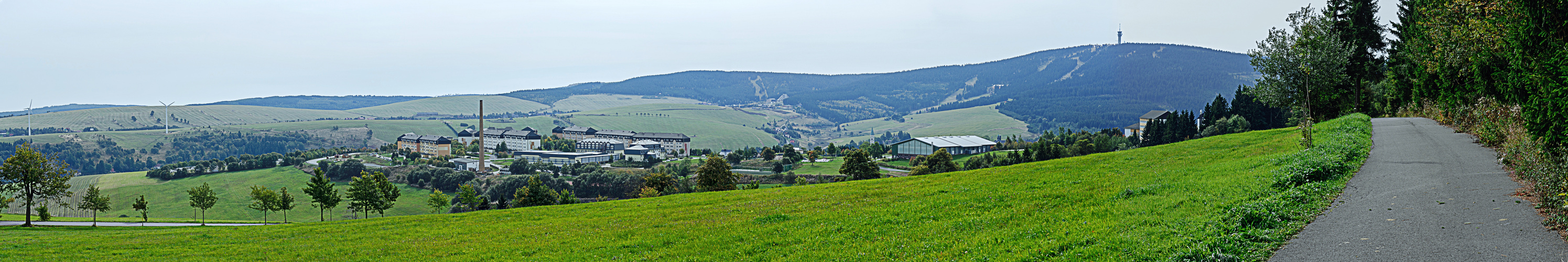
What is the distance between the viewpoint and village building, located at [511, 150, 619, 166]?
16125 centimetres

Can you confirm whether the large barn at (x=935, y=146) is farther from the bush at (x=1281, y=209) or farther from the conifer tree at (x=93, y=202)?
the bush at (x=1281, y=209)

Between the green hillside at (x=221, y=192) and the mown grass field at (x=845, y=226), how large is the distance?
66610mm

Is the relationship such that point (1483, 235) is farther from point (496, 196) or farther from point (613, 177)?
point (496, 196)

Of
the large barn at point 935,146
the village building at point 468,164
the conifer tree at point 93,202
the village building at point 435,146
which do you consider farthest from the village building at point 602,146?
the conifer tree at point 93,202

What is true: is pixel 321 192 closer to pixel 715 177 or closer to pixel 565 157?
pixel 715 177

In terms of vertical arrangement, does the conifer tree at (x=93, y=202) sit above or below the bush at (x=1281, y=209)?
below

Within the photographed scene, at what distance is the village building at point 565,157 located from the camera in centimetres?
16125

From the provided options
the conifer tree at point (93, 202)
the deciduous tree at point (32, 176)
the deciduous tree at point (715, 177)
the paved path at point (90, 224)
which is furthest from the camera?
the deciduous tree at point (715, 177)

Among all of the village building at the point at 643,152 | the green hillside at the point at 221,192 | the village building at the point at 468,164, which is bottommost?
the green hillside at the point at 221,192

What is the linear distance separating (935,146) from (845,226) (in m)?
117

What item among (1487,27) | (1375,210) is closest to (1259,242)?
(1375,210)

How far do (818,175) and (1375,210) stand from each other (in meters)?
90.0

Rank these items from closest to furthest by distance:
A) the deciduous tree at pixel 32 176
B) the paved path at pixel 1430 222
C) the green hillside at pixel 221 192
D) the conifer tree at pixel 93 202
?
1. the paved path at pixel 1430 222
2. the deciduous tree at pixel 32 176
3. the conifer tree at pixel 93 202
4. the green hillside at pixel 221 192

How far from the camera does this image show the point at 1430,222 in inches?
369
